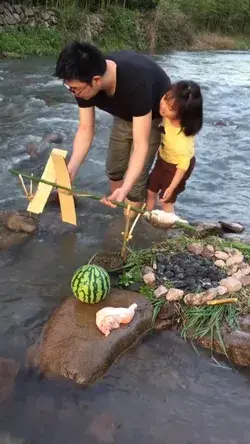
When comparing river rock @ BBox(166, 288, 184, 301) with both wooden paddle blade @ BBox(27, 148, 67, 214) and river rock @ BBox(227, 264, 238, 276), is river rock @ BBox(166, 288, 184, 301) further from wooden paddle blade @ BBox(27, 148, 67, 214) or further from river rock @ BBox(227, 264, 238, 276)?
wooden paddle blade @ BBox(27, 148, 67, 214)

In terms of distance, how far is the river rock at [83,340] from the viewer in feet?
9.82

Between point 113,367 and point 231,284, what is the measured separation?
108 cm

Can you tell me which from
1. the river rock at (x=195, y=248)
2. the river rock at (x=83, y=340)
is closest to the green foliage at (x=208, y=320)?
the river rock at (x=83, y=340)

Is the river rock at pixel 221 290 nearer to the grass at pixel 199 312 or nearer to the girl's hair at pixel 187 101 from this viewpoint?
the grass at pixel 199 312

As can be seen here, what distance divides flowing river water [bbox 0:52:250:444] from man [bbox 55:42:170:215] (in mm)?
853

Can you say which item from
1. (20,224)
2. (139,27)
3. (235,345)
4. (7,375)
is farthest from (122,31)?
(7,375)

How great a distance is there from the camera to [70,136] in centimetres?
827

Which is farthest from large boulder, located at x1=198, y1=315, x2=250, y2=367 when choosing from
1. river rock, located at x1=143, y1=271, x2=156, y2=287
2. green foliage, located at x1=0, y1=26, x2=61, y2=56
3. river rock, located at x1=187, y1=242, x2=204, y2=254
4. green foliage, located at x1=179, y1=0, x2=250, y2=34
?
green foliage, located at x1=179, y1=0, x2=250, y2=34

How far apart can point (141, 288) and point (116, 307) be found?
14.1 inches

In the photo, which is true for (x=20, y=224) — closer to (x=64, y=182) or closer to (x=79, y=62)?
(x=64, y=182)

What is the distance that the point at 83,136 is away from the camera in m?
3.96

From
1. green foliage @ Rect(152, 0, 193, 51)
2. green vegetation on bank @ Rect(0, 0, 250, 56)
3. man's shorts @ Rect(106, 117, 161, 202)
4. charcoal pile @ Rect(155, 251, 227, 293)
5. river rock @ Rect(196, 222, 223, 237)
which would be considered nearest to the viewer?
charcoal pile @ Rect(155, 251, 227, 293)

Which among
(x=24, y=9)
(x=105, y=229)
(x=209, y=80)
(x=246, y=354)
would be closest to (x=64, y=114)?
(x=105, y=229)

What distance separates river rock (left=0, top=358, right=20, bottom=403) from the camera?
2873 mm
